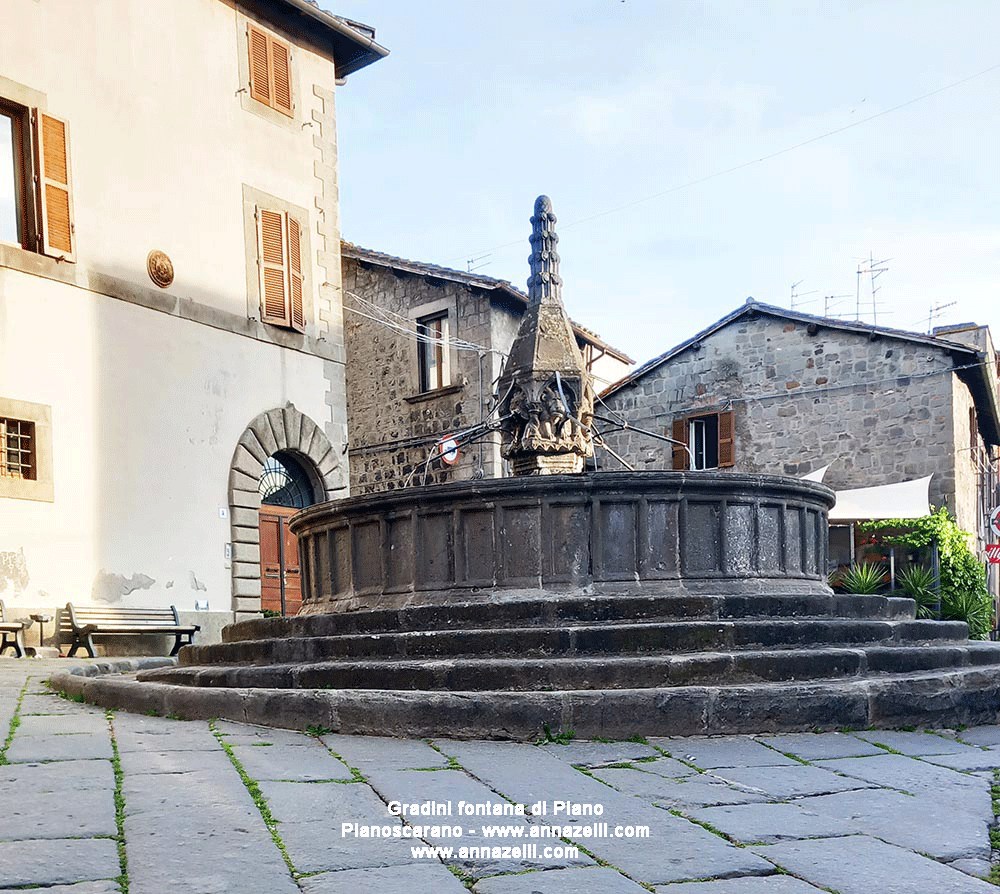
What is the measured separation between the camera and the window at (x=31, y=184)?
12.3m

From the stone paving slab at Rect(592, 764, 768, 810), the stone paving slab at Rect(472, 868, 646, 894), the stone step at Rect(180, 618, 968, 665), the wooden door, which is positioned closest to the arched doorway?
the wooden door

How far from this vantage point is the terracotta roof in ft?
67.1

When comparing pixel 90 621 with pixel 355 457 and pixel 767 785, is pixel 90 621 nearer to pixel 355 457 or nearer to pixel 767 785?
pixel 767 785

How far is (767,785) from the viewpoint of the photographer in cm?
418

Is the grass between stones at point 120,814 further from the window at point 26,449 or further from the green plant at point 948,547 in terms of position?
the green plant at point 948,547

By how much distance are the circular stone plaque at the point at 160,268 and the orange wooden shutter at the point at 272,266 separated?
65.6 inches

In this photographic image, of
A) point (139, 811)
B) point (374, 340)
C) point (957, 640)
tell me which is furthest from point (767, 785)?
point (374, 340)

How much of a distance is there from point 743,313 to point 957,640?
14.9 m

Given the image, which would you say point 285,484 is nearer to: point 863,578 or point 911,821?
point 863,578

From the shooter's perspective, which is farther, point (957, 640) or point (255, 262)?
point (255, 262)

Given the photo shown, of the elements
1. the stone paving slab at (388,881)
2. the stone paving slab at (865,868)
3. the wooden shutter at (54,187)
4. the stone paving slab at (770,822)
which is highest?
Answer: the wooden shutter at (54,187)

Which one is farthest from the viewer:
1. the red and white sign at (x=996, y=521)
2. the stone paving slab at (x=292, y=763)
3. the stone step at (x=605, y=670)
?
the red and white sign at (x=996, y=521)

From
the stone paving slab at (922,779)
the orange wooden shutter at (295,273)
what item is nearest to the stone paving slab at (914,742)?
the stone paving slab at (922,779)

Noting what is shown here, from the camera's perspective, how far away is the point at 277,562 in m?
15.7
